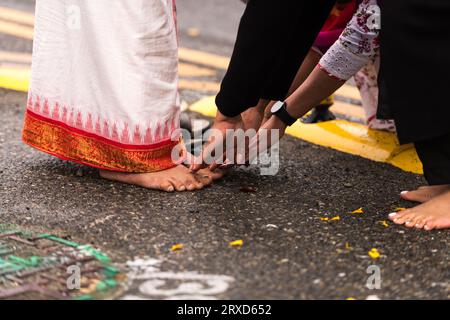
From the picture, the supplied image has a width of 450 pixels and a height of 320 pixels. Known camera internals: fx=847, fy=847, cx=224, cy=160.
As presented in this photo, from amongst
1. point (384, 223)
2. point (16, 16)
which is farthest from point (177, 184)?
point (16, 16)

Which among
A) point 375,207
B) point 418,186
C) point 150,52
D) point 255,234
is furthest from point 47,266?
point 418,186

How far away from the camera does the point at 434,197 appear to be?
264 centimetres

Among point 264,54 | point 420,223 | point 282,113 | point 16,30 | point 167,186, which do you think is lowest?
point 16,30

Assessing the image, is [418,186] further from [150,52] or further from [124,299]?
[124,299]

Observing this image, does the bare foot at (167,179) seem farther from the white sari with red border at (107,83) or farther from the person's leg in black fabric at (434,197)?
the person's leg in black fabric at (434,197)

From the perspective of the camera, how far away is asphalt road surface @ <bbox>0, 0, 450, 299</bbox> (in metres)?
2.17

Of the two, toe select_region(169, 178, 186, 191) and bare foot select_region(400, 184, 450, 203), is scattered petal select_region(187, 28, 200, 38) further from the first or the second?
bare foot select_region(400, 184, 450, 203)

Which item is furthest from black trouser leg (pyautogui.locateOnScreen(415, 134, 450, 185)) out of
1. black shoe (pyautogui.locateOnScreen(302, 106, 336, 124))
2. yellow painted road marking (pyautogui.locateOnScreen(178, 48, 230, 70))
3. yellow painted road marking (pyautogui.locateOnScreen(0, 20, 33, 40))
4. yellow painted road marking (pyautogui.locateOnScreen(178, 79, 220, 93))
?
yellow painted road marking (pyautogui.locateOnScreen(0, 20, 33, 40))

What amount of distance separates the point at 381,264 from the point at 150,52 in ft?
3.34

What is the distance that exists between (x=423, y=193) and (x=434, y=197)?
135mm

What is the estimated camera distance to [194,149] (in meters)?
3.33

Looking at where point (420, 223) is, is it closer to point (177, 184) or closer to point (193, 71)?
point (177, 184)

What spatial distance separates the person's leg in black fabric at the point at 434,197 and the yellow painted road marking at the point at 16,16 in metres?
3.82
